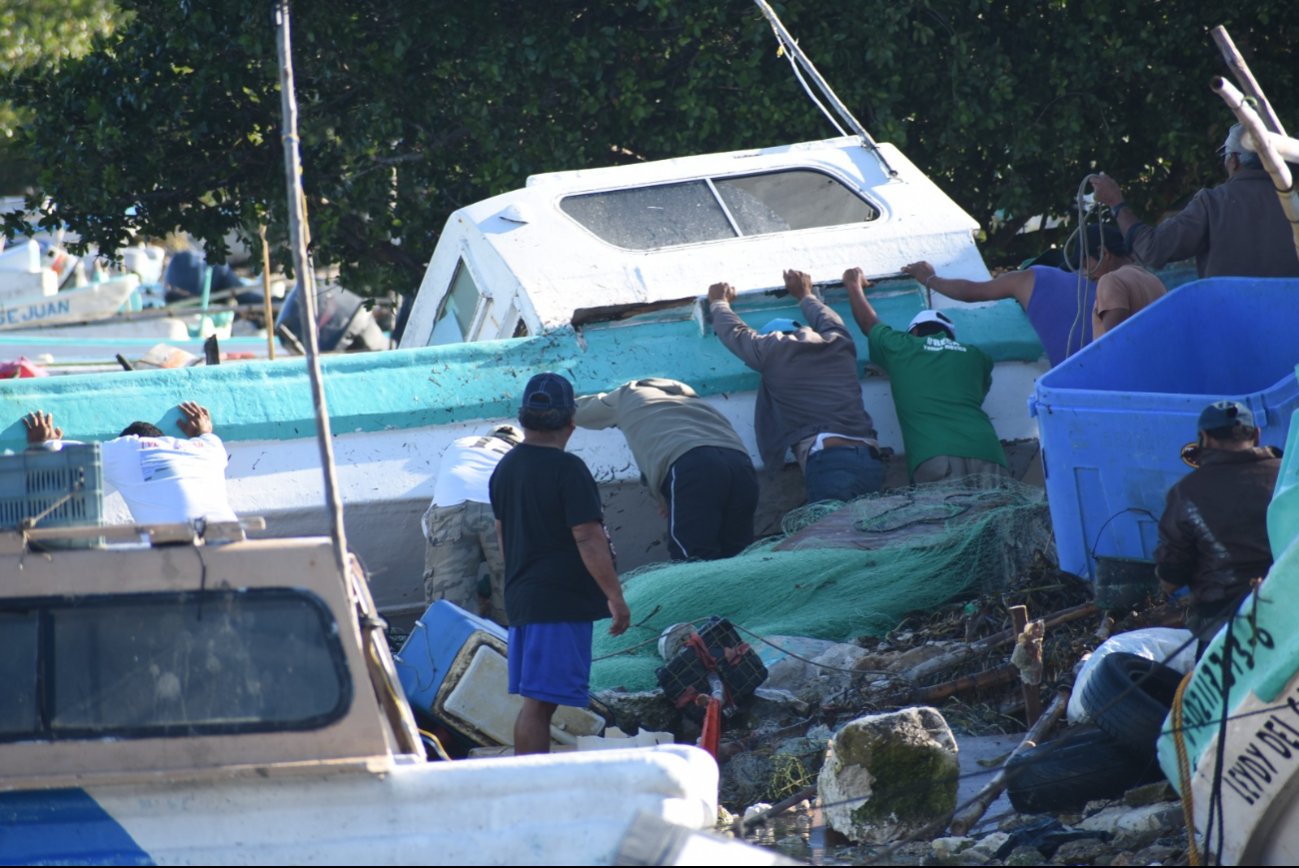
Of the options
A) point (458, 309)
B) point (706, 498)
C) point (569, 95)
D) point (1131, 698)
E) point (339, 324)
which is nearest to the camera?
point (1131, 698)

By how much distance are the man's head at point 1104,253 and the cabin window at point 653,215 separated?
185cm

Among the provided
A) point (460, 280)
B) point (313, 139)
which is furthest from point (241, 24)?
point (460, 280)

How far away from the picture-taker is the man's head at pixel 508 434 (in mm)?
6898

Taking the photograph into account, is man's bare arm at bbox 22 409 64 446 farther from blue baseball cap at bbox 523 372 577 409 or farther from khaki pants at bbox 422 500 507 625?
blue baseball cap at bbox 523 372 577 409

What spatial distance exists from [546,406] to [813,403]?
2311 mm

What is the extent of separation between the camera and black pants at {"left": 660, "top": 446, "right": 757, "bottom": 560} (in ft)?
22.1

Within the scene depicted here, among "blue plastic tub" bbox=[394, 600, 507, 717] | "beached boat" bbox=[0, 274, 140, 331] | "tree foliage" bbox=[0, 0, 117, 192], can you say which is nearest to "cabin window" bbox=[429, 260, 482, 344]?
"blue plastic tub" bbox=[394, 600, 507, 717]

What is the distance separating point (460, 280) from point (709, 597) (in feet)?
10.1

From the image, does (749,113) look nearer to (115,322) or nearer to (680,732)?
(680,732)

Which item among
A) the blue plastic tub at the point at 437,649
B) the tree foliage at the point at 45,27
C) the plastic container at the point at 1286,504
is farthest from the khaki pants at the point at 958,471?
the tree foliage at the point at 45,27

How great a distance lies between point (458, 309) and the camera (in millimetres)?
8648

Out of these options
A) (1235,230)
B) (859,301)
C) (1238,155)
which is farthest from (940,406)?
(1238,155)

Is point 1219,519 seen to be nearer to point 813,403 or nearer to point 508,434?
point 813,403

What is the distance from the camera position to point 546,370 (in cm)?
731
